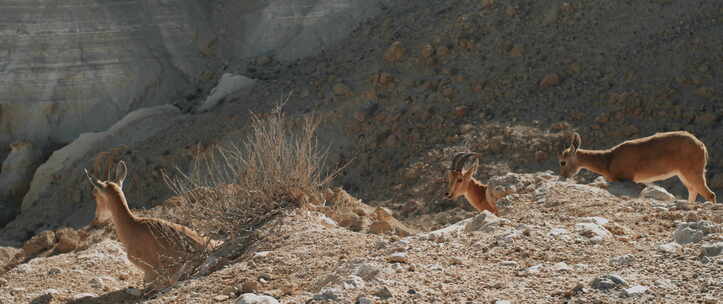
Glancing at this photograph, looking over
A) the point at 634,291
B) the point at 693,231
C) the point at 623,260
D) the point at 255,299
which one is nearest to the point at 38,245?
the point at 255,299

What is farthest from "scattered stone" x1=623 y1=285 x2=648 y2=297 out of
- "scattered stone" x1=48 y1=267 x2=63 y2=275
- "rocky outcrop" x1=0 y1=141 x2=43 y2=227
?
"rocky outcrop" x1=0 y1=141 x2=43 y2=227

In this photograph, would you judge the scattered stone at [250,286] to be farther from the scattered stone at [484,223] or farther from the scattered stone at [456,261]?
the scattered stone at [484,223]

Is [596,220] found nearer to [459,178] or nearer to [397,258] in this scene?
[397,258]

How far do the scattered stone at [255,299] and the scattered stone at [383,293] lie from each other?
590 mm

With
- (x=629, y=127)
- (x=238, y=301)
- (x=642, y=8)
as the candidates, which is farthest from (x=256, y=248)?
(x=642, y=8)

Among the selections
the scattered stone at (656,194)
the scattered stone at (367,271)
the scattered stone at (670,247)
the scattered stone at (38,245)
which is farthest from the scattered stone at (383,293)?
the scattered stone at (38,245)

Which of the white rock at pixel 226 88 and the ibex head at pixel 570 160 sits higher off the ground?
the ibex head at pixel 570 160

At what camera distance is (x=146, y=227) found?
8469 mm

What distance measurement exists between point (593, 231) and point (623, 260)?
0.74m

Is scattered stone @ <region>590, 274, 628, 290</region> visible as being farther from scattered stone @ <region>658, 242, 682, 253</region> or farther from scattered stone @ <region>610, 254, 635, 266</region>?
scattered stone @ <region>658, 242, 682, 253</region>

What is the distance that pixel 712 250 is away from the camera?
18.3ft

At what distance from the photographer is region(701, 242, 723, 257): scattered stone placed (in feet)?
18.2

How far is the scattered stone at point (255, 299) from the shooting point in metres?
5.50

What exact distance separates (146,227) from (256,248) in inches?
65.5
